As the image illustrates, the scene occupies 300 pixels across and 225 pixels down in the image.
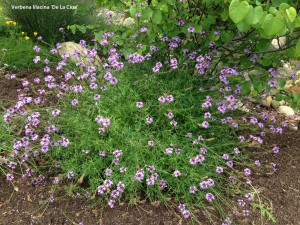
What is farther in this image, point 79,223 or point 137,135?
point 137,135

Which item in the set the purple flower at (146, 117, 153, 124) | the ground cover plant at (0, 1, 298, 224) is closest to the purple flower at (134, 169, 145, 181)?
the ground cover plant at (0, 1, 298, 224)

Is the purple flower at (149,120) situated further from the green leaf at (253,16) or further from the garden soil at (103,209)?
the green leaf at (253,16)

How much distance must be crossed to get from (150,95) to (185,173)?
2.37 feet

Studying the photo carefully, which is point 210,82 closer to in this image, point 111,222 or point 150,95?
point 150,95

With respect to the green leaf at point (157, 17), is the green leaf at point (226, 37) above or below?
below

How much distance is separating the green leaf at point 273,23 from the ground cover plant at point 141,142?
0.95 meters

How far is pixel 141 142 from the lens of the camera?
265 centimetres

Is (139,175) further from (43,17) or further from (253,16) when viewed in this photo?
(43,17)

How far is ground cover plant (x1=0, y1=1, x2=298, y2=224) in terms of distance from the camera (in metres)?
2.54

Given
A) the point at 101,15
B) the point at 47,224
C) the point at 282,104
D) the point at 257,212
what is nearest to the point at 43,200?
the point at 47,224

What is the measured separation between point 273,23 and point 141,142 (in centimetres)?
123

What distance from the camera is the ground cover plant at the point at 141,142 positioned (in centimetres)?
254

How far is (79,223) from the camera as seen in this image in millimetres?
2438

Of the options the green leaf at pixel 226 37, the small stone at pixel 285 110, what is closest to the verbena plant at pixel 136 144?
the green leaf at pixel 226 37
